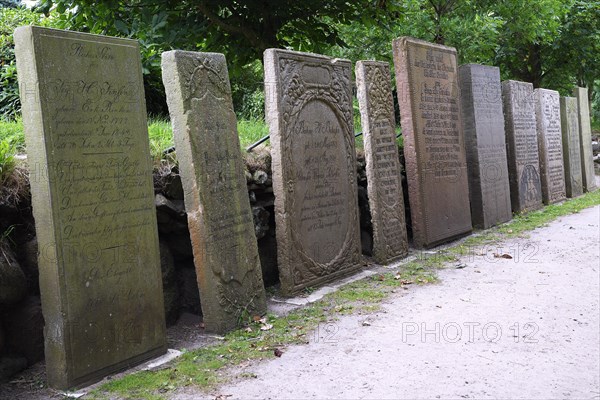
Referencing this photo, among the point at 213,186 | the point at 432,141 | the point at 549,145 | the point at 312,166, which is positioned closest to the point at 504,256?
the point at 432,141

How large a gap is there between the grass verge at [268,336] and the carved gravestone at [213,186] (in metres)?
0.24

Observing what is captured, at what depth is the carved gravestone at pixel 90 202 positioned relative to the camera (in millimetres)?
3195

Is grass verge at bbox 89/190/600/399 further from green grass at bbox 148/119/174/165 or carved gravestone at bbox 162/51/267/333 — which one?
green grass at bbox 148/119/174/165

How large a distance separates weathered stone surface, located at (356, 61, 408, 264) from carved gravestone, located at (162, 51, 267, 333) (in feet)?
6.61

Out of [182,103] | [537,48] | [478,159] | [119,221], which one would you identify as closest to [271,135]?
[182,103]

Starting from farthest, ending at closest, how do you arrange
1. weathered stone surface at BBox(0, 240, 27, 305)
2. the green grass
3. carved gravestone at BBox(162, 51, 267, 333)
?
1. the green grass
2. carved gravestone at BBox(162, 51, 267, 333)
3. weathered stone surface at BBox(0, 240, 27, 305)

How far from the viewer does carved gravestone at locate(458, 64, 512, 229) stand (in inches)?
313

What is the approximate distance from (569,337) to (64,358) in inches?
123

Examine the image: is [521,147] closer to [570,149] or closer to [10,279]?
[570,149]

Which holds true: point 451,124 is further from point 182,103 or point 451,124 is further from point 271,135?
point 182,103

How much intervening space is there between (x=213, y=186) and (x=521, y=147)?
655 cm

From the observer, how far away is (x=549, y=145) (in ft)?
33.3

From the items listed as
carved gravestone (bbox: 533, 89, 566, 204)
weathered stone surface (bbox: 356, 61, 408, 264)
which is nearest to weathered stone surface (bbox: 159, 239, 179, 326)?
weathered stone surface (bbox: 356, 61, 408, 264)

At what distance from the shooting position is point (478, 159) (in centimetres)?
793
